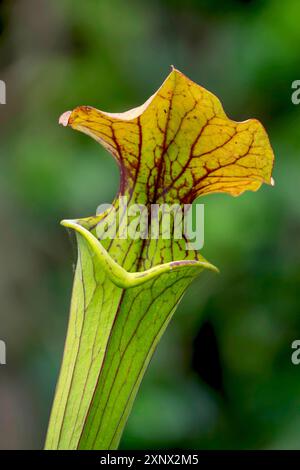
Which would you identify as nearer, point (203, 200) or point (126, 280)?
point (126, 280)

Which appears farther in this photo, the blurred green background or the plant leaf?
the blurred green background

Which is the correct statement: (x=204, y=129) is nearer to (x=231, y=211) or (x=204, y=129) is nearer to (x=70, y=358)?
(x=70, y=358)

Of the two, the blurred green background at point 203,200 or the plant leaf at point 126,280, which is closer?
the plant leaf at point 126,280

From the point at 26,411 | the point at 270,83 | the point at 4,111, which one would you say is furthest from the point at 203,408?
the point at 4,111
